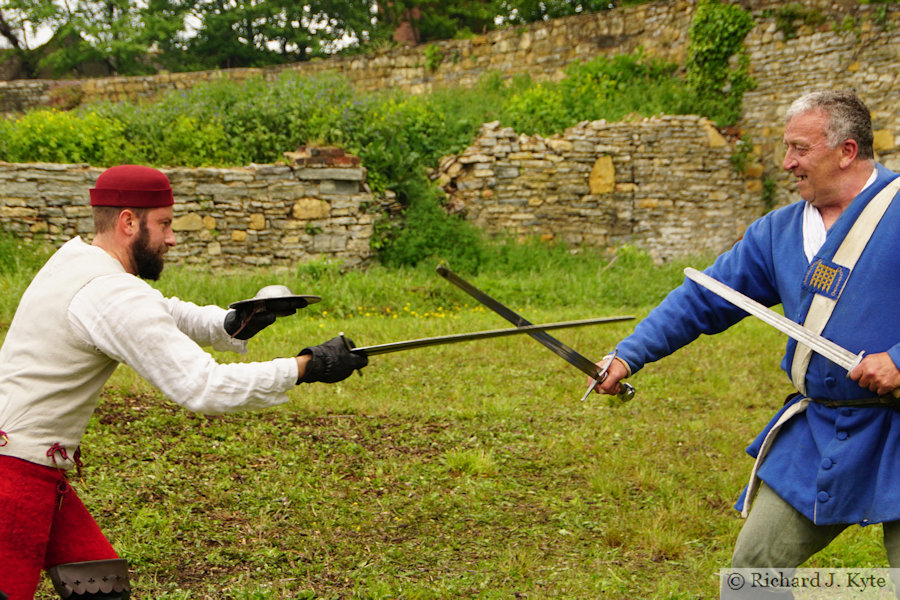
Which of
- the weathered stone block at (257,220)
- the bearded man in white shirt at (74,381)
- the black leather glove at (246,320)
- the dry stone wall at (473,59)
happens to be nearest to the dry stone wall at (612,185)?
the dry stone wall at (473,59)

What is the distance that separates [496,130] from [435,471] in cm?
852

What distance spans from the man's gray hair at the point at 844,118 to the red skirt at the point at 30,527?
269 cm

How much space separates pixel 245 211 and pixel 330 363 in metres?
8.26

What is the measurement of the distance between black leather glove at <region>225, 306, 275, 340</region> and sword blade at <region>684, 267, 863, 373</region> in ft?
5.14

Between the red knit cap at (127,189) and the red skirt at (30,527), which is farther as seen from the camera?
the red knit cap at (127,189)

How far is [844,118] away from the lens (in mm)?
2518

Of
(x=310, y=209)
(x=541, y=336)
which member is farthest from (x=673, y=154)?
(x=541, y=336)

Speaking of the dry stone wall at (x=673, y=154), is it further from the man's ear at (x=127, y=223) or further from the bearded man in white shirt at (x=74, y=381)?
the bearded man in white shirt at (x=74, y=381)

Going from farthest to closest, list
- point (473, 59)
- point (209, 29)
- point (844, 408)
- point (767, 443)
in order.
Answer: point (209, 29), point (473, 59), point (767, 443), point (844, 408)

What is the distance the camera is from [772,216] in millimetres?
2773

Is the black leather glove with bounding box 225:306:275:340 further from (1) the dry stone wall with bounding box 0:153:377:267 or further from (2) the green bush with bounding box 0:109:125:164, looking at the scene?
(2) the green bush with bounding box 0:109:125:164

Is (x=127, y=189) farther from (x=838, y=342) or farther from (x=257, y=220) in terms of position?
(x=257, y=220)

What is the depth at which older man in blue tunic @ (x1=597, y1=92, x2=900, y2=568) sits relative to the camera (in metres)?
2.35

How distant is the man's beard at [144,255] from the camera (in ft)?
8.21
